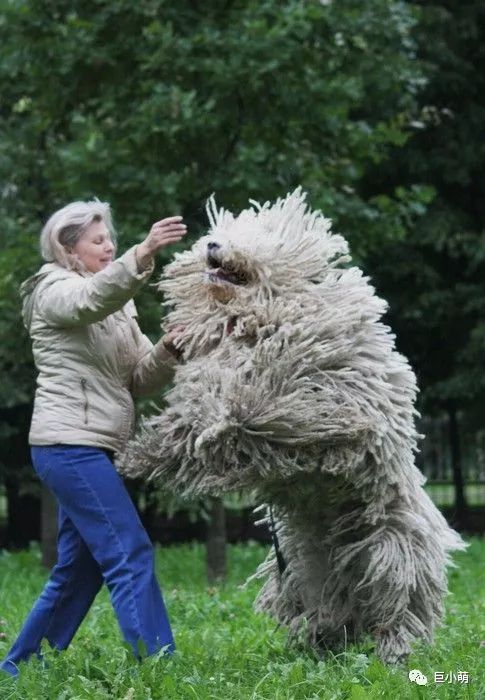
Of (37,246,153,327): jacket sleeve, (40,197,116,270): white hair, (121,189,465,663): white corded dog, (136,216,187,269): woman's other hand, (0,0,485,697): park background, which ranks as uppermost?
Answer: (0,0,485,697): park background

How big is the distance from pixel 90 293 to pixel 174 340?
0.39 m

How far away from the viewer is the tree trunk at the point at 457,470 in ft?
52.4

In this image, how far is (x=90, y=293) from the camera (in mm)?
5016

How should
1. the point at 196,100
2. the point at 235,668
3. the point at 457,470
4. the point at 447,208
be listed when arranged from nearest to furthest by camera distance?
the point at 235,668 → the point at 196,100 → the point at 447,208 → the point at 457,470

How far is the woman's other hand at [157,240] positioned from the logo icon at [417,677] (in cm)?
179

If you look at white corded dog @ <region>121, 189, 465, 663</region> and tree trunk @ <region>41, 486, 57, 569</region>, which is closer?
white corded dog @ <region>121, 189, 465, 663</region>

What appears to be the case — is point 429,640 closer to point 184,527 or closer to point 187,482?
point 187,482

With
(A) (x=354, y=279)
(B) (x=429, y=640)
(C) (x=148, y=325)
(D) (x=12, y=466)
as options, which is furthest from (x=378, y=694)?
(D) (x=12, y=466)

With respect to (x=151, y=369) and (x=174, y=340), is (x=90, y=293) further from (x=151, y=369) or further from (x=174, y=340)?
(x=151, y=369)

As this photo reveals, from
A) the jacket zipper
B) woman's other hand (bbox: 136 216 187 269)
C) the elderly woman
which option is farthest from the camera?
the jacket zipper

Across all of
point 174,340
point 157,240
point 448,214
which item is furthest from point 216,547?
point 157,240

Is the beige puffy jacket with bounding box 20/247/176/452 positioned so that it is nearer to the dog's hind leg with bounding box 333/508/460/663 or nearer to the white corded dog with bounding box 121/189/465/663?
the white corded dog with bounding box 121/189/465/663

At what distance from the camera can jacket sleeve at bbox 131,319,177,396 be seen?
530 cm

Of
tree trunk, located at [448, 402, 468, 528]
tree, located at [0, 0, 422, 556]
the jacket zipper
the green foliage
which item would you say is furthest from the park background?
tree trunk, located at [448, 402, 468, 528]
